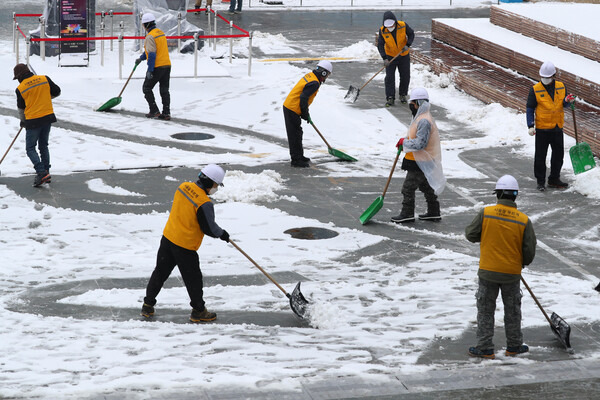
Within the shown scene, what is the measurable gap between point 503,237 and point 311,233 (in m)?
3.86

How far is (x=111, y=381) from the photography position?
6.96 metres

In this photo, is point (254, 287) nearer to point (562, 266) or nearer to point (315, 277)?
point (315, 277)

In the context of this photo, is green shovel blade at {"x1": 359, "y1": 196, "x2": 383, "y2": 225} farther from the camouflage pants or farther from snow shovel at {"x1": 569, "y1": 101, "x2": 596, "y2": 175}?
the camouflage pants

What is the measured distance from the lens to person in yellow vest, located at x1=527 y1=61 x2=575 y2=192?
12.7 m

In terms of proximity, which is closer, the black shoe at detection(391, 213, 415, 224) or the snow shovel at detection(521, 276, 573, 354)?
the snow shovel at detection(521, 276, 573, 354)

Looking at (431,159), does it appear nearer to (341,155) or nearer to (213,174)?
(341,155)

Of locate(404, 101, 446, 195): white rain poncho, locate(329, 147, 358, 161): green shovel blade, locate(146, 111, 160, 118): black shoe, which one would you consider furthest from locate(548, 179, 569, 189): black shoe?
locate(146, 111, 160, 118): black shoe

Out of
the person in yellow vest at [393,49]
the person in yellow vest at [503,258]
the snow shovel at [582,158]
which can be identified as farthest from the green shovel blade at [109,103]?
the person in yellow vest at [503,258]

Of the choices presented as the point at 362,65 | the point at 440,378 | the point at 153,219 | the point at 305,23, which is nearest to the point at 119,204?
the point at 153,219

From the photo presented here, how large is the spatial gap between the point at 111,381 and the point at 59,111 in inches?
413

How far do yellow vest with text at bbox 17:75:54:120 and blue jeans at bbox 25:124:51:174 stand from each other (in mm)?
194

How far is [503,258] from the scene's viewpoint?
7.52 metres

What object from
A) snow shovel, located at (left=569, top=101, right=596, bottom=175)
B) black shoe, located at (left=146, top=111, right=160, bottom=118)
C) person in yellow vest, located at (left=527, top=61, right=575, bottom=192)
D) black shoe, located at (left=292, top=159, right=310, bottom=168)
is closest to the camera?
person in yellow vest, located at (left=527, top=61, right=575, bottom=192)

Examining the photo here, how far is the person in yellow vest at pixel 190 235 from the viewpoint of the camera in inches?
318
